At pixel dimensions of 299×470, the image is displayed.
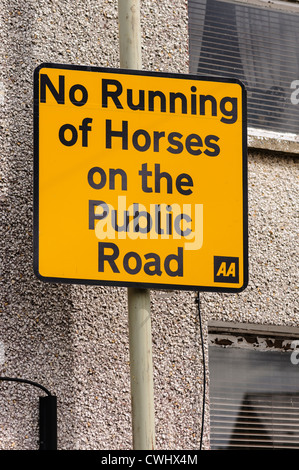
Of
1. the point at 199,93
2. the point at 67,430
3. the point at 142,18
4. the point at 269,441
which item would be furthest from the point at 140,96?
the point at 269,441

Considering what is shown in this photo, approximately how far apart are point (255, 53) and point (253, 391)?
1957mm

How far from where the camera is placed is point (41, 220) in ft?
15.0

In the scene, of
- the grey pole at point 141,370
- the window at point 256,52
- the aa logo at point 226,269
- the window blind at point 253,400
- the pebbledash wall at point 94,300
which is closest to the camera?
the grey pole at point 141,370

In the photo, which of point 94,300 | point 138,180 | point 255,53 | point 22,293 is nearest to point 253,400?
point 94,300

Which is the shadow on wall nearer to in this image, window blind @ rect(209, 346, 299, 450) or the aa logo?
the aa logo

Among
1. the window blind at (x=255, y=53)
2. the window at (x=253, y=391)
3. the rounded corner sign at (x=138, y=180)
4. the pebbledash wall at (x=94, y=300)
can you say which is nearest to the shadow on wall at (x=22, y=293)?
the pebbledash wall at (x=94, y=300)

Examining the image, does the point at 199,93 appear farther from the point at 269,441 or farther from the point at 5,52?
the point at 269,441

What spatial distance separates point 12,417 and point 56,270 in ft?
2.45

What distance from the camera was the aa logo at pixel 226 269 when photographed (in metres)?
4.72

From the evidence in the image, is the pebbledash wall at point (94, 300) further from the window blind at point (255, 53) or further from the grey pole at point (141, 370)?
the grey pole at point (141, 370)

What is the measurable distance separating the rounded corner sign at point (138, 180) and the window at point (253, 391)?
3.04 ft

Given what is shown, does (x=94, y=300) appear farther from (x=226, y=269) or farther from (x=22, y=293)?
(x=226, y=269)

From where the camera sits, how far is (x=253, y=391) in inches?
220

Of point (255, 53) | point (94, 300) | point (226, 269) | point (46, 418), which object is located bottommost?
point (46, 418)
